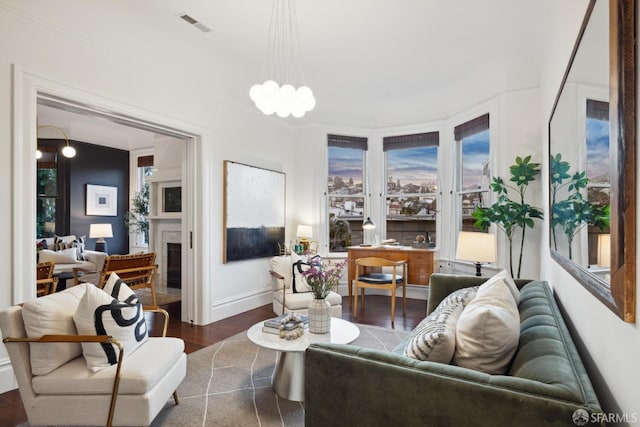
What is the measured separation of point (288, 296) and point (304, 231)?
5.63 ft

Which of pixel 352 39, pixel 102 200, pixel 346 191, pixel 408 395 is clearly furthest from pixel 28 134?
pixel 102 200

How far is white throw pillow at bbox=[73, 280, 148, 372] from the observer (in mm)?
1874

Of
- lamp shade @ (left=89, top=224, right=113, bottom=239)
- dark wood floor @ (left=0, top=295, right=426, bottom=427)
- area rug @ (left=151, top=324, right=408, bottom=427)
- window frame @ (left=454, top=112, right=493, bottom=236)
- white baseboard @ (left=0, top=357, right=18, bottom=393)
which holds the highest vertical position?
window frame @ (left=454, top=112, right=493, bottom=236)

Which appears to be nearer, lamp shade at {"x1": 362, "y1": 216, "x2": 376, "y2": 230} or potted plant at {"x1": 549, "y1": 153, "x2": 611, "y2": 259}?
potted plant at {"x1": 549, "y1": 153, "x2": 611, "y2": 259}

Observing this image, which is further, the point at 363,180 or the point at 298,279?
the point at 363,180

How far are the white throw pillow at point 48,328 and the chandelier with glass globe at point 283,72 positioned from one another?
6.48 feet

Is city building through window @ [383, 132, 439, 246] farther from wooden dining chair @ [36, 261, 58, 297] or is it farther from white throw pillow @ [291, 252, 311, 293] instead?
wooden dining chair @ [36, 261, 58, 297]

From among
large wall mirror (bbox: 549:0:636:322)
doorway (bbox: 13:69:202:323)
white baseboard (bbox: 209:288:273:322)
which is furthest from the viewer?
white baseboard (bbox: 209:288:273:322)

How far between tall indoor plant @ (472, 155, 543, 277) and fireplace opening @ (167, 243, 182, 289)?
5017 millimetres

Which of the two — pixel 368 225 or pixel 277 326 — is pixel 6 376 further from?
pixel 368 225

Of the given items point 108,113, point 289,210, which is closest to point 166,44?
point 108,113

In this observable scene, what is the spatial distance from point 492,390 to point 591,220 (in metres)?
0.71

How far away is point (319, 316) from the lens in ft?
8.48

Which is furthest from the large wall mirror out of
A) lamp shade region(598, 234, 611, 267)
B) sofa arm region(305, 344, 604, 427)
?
sofa arm region(305, 344, 604, 427)
